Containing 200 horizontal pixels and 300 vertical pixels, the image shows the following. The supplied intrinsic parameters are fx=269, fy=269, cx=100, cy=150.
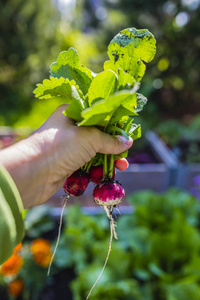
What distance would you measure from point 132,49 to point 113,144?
0.76 feet

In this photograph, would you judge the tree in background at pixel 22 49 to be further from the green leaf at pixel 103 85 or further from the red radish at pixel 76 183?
the green leaf at pixel 103 85

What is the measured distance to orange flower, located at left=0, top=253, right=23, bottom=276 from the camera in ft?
5.43

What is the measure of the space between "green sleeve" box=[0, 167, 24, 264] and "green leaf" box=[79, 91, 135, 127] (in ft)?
0.71

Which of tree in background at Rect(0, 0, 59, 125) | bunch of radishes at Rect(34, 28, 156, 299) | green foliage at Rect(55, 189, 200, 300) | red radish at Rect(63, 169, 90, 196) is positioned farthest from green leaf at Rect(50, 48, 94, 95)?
tree in background at Rect(0, 0, 59, 125)

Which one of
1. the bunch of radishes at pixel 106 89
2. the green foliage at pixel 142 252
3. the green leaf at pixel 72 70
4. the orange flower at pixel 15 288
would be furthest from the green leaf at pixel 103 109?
the orange flower at pixel 15 288

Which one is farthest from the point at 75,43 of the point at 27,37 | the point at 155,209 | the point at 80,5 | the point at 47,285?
the point at 47,285

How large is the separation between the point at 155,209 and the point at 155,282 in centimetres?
61

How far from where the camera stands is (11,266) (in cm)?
166

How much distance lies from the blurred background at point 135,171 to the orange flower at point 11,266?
0.03m

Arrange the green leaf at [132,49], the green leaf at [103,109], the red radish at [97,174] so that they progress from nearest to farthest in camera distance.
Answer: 1. the green leaf at [103,109]
2. the green leaf at [132,49]
3. the red radish at [97,174]

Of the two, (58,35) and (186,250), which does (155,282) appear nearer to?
(186,250)

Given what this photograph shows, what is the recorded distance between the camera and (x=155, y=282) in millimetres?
1739

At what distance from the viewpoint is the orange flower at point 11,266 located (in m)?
1.65

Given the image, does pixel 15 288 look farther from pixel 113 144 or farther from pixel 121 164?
pixel 113 144
